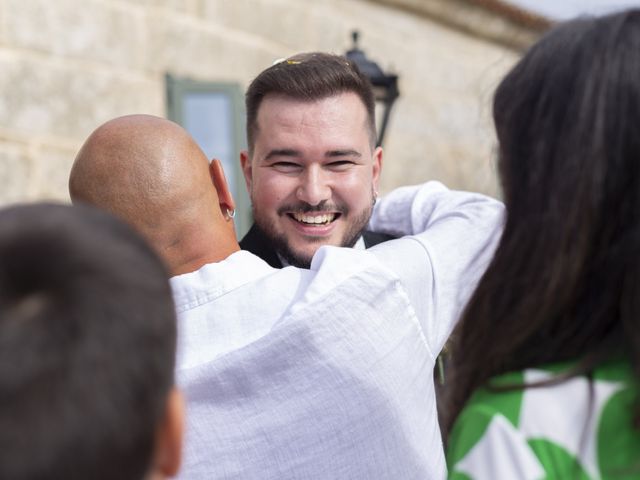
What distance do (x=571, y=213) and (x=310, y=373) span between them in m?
0.69

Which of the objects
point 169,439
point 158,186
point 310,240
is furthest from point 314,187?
point 169,439

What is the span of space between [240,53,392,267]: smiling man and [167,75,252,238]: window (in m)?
3.85

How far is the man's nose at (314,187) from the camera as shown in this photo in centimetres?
285

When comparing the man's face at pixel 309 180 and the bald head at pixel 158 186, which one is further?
the man's face at pixel 309 180

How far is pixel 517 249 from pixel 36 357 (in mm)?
629

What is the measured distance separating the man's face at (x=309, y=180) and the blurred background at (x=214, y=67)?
1369 mm

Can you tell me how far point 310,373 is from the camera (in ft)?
6.37

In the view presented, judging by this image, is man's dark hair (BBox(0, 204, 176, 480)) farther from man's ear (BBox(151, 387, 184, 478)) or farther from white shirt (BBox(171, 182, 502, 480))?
white shirt (BBox(171, 182, 502, 480))

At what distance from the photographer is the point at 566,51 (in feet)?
4.71

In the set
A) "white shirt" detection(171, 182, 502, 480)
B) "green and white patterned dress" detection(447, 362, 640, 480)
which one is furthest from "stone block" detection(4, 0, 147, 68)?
"green and white patterned dress" detection(447, 362, 640, 480)

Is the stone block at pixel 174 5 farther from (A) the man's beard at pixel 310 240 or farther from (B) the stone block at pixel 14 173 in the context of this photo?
(A) the man's beard at pixel 310 240

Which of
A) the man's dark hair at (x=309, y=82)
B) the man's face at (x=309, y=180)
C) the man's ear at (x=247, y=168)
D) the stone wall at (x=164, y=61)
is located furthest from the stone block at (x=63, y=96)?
the man's face at (x=309, y=180)

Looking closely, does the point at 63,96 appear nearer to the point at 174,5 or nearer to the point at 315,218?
the point at 174,5

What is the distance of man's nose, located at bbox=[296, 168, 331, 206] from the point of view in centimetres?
285
